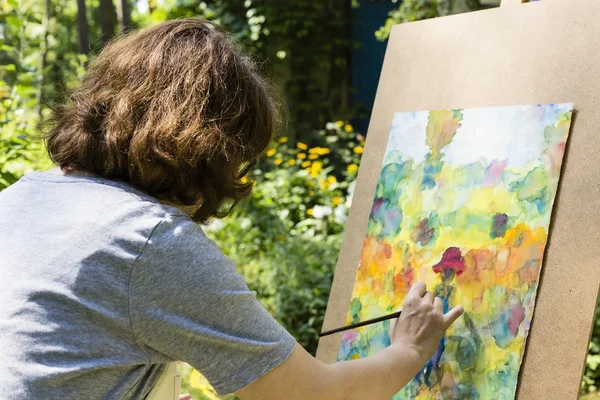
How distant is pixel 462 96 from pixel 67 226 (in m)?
0.98

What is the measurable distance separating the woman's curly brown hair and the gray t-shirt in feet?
0.27

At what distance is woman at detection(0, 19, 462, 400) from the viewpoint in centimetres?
107

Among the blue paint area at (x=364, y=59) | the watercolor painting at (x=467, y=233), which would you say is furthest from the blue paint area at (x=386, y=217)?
the blue paint area at (x=364, y=59)

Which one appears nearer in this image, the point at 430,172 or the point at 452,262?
the point at 452,262

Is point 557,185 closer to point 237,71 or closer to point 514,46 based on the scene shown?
point 514,46

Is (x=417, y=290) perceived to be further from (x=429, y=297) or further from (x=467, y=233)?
(x=467, y=233)

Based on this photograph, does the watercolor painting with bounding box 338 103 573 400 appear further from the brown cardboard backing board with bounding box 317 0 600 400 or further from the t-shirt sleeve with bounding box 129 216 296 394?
the t-shirt sleeve with bounding box 129 216 296 394

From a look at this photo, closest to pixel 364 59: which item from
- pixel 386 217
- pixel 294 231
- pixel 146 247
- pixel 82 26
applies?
pixel 294 231

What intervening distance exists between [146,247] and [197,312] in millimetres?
131

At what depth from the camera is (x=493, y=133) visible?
1515 mm

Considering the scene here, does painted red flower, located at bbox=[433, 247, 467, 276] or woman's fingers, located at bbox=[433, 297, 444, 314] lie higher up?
painted red flower, located at bbox=[433, 247, 467, 276]

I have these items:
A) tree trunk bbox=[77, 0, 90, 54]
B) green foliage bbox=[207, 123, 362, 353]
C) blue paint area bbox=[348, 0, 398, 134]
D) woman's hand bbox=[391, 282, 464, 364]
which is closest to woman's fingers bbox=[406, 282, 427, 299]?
woman's hand bbox=[391, 282, 464, 364]

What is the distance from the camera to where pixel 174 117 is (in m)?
1.15

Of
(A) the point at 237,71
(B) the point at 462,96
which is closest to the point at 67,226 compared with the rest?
(A) the point at 237,71
